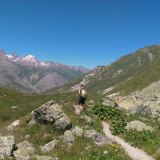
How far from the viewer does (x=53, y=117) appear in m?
13.9

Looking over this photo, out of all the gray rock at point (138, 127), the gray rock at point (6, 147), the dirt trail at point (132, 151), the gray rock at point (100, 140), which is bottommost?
the dirt trail at point (132, 151)

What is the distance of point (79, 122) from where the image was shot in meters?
16.1

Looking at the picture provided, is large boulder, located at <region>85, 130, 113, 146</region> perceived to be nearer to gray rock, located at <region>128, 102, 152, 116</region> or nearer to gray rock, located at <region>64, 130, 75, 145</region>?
gray rock, located at <region>64, 130, 75, 145</region>

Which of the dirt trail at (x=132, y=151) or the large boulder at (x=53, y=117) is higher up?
the large boulder at (x=53, y=117)

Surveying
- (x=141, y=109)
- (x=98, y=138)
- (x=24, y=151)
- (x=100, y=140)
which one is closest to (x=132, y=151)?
(x=100, y=140)

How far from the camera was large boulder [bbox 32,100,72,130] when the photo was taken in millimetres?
13281

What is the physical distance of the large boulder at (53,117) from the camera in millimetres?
13281

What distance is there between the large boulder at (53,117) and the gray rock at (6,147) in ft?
16.6

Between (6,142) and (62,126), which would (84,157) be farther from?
(6,142)

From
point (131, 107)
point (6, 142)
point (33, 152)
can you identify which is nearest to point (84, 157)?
point (33, 152)

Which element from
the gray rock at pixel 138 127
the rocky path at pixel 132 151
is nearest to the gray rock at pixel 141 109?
the gray rock at pixel 138 127

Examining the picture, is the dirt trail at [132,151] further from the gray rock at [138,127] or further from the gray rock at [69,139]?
the gray rock at [69,139]

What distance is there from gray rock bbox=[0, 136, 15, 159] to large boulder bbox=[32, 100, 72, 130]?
506 centimetres

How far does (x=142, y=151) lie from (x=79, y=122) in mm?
8110
